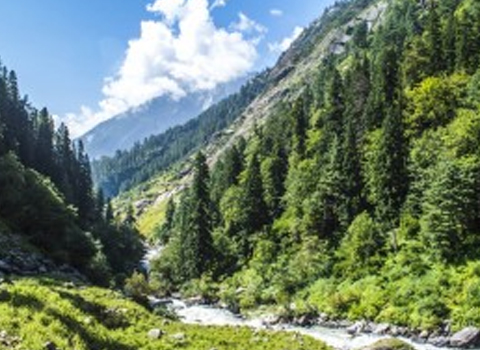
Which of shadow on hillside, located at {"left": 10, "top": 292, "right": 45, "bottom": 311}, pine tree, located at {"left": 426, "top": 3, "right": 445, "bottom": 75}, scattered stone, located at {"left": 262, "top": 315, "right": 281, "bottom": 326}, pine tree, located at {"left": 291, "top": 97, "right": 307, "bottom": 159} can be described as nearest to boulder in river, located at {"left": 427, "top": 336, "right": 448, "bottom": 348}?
scattered stone, located at {"left": 262, "top": 315, "right": 281, "bottom": 326}

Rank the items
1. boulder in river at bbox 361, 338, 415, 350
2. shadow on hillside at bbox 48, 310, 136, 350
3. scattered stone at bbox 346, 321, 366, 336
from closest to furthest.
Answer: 1. shadow on hillside at bbox 48, 310, 136, 350
2. boulder in river at bbox 361, 338, 415, 350
3. scattered stone at bbox 346, 321, 366, 336

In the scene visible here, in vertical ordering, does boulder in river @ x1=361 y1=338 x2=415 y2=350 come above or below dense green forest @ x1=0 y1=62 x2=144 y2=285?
below

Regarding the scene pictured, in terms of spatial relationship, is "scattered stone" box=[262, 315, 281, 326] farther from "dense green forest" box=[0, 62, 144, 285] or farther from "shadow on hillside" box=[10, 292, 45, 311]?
"shadow on hillside" box=[10, 292, 45, 311]

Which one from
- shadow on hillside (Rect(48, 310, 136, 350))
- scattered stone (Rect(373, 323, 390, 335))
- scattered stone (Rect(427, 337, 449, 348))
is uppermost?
shadow on hillside (Rect(48, 310, 136, 350))

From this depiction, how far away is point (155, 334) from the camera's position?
1223 inches

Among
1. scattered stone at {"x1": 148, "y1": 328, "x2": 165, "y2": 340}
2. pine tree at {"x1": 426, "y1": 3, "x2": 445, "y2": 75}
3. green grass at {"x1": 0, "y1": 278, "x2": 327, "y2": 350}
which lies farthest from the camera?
pine tree at {"x1": 426, "y1": 3, "x2": 445, "y2": 75}

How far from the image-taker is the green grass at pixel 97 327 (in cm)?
2475

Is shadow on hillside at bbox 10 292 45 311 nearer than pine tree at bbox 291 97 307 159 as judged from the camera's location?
Yes

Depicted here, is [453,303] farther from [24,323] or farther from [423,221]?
[24,323]

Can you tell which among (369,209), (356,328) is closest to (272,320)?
(356,328)

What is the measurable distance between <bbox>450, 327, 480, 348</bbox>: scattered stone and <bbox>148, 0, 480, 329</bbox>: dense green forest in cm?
268

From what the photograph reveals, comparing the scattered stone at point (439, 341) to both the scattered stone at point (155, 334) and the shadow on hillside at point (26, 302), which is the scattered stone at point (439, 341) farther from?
the shadow on hillside at point (26, 302)

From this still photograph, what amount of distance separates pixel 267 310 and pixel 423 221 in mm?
22784

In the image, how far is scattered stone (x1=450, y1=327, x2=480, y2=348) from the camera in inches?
2144
